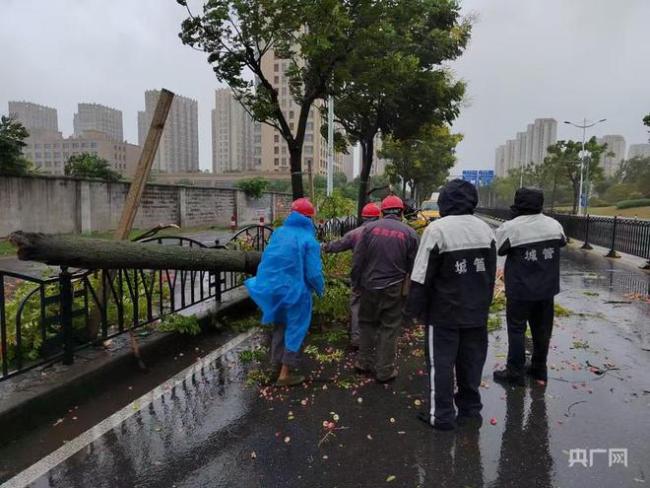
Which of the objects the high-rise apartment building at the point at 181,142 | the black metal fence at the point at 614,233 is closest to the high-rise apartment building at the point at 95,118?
the high-rise apartment building at the point at 181,142

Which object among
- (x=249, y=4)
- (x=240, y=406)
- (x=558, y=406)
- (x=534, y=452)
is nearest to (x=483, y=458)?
(x=534, y=452)

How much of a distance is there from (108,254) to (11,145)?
15.1 metres

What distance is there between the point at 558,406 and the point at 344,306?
3006 millimetres

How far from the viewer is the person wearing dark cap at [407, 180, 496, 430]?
357cm

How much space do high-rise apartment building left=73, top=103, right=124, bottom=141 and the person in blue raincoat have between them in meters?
76.7

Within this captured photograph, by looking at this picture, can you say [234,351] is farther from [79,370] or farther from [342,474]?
[342,474]

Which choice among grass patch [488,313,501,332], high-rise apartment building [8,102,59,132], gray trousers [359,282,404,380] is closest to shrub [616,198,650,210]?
grass patch [488,313,501,332]

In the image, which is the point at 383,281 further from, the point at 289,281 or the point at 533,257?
the point at 533,257

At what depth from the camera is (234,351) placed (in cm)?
539

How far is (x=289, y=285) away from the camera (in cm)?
430

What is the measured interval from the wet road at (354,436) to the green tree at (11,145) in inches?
576

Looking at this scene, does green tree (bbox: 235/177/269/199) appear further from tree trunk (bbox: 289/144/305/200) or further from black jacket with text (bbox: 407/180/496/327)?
black jacket with text (bbox: 407/180/496/327)

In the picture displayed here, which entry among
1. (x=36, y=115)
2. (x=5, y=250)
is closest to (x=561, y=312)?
(x=5, y=250)

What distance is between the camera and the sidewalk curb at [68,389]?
3367 millimetres
